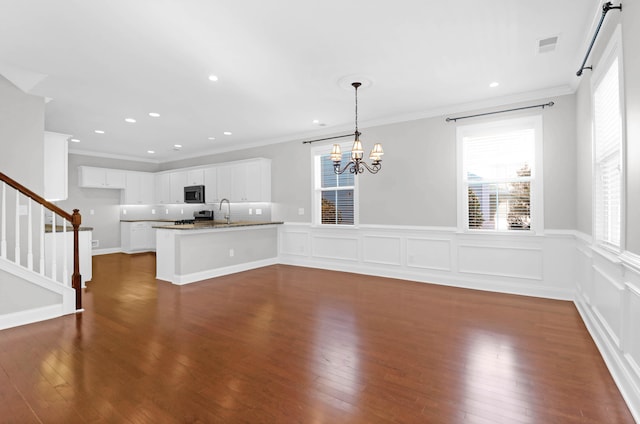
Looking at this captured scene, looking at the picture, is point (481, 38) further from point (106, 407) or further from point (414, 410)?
point (106, 407)

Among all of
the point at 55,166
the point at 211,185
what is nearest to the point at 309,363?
the point at 55,166

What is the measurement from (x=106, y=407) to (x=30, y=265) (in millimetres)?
2321

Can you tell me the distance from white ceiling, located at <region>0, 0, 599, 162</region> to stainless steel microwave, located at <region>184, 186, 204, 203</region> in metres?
2.91

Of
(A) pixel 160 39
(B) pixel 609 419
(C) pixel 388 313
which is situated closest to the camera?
(B) pixel 609 419

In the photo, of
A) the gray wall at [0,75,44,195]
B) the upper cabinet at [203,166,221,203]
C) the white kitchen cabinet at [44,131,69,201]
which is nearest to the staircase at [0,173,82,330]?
the gray wall at [0,75,44,195]

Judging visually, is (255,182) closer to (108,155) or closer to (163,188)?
(163,188)

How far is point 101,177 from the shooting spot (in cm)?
811

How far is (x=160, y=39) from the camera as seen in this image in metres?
2.84

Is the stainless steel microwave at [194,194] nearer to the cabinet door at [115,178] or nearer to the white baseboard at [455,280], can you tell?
the cabinet door at [115,178]

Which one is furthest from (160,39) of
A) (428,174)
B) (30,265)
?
(428,174)

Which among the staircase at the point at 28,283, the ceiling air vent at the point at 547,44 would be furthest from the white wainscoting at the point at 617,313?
the staircase at the point at 28,283

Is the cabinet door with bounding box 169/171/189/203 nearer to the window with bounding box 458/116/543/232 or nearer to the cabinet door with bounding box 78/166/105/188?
the cabinet door with bounding box 78/166/105/188

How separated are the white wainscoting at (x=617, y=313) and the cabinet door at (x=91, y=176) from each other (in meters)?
9.65

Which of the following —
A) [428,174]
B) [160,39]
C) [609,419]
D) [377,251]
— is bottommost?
[609,419]
